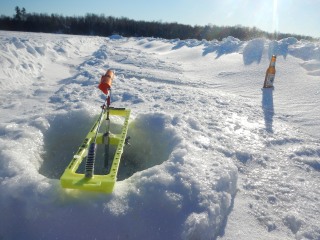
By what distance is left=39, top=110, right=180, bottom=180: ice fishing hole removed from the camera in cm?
337

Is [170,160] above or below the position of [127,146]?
above

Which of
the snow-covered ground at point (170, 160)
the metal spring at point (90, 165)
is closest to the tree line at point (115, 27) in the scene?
the snow-covered ground at point (170, 160)

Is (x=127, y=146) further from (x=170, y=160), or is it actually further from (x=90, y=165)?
(x=90, y=165)

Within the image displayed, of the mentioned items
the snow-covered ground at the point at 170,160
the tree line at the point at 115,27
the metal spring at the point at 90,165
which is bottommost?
the snow-covered ground at the point at 170,160

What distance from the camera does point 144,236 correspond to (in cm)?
217

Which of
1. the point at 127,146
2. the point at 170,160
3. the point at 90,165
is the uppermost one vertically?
the point at 90,165

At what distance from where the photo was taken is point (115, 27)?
49.0 meters

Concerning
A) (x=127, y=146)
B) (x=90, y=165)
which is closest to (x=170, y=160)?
(x=90, y=165)

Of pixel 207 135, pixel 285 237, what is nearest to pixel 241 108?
pixel 207 135

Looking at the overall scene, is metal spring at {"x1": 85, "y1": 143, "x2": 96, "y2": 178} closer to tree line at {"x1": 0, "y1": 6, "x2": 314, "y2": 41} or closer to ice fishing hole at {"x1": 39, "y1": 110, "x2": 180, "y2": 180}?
ice fishing hole at {"x1": 39, "y1": 110, "x2": 180, "y2": 180}

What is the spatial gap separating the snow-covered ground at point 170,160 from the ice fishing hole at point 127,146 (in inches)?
0.5

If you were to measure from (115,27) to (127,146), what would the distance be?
4825 cm

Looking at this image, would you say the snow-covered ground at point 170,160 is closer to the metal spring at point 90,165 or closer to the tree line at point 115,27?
the metal spring at point 90,165

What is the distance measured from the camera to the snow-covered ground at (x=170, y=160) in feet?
7.30
